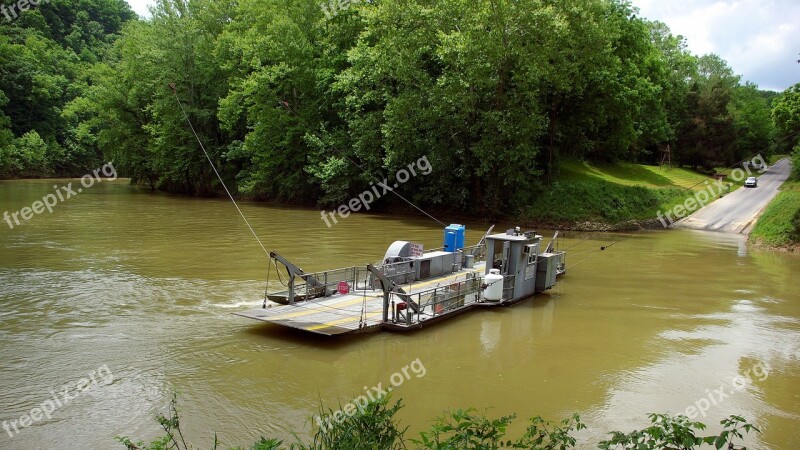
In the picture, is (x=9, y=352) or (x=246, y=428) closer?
(x=246, y=428)

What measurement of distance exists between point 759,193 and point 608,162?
13260 mm

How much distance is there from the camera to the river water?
10.1 m

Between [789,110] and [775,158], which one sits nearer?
[789,110]

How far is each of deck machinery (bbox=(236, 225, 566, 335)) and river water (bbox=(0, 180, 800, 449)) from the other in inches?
19.7

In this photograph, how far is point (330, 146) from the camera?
1788 inches

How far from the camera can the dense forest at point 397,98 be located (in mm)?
35594

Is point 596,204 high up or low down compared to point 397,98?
down

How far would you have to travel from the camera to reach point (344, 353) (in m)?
13.1

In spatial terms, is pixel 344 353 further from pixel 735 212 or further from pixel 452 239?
pixel 735 212

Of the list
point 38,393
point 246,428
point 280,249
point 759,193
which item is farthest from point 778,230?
point 38,393

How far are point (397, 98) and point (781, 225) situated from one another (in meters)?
25.0

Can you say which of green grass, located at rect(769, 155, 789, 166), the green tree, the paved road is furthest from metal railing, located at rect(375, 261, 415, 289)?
green grass, located at rect(769, 155, 789, 166)

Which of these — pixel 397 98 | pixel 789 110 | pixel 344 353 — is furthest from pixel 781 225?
pixel 344 353

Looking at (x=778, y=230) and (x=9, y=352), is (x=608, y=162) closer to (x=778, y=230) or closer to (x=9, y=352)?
(x=778, y=230)
